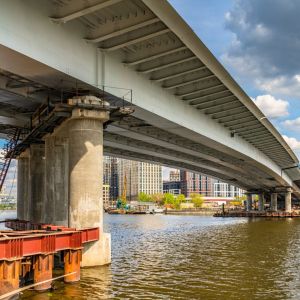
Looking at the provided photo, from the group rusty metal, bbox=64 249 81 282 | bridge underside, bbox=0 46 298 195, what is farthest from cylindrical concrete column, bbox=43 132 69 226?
rusty metal, bbox=64 249 81 282

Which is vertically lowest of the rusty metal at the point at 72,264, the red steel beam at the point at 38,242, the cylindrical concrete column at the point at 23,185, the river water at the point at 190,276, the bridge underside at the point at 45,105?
the river water at the point at 190,276

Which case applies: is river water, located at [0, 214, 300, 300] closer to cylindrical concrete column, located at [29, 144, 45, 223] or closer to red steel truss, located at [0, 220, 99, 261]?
red steel truss, located at [0, 220, 99, 261]

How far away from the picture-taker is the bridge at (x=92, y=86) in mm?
18078

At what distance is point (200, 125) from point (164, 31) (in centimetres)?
1535

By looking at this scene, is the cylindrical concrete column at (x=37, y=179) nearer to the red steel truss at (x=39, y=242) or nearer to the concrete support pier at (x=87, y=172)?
the concrete support pier at (x=87, y=172)

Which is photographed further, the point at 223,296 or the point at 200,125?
the point at 200,125

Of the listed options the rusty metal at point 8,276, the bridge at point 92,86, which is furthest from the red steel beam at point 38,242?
the bridge at point 92,86

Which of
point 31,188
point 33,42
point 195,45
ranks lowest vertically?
point 31,188

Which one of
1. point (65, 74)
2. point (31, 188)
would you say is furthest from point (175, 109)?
point (31, 188)

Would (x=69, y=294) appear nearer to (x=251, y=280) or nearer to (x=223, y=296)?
(x=223, y=296)

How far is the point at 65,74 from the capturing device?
1977 centimetres

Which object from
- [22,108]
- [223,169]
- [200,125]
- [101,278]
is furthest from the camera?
[223,169]

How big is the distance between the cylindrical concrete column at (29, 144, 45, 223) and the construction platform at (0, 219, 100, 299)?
15.3m

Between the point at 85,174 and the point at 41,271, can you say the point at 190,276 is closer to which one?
the point at 85,174
